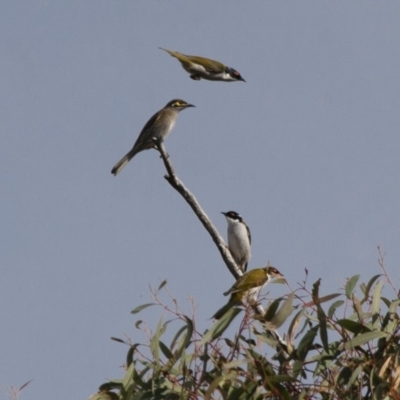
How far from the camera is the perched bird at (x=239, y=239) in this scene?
9797mm

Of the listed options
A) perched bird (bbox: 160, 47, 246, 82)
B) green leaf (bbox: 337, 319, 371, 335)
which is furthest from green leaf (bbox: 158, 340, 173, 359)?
perched bird (bbox: 160, 47, 246, 82)

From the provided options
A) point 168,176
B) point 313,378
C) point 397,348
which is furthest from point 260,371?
point 168,176

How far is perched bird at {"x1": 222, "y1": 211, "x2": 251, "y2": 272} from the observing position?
32.1 feet

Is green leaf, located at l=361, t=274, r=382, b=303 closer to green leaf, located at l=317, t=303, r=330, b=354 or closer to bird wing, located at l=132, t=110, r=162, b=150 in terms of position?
green leaf, located at l=317, t=303, r=330, b=354

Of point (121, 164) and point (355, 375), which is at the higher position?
point (121, 164)

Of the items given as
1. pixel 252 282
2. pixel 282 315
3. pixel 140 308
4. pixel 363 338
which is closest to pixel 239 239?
pixel 252 282

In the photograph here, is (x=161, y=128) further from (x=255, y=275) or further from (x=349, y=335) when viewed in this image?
(x=349, y=335)

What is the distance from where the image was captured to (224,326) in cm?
454

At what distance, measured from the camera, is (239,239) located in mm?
10102

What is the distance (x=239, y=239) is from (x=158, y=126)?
1.74 metres

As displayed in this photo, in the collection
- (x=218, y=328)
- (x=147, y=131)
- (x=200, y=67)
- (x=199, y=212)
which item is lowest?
(x=218, y=328)

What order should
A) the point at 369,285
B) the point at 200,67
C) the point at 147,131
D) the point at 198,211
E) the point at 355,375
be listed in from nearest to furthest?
the point at 355,375 → the point at 369,285 → the point at 198,211 → the point at 200,67 → the point at 147,131

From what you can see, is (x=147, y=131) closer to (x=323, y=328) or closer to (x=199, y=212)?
(x=199, y=212)

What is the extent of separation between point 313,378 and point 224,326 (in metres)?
0.46
